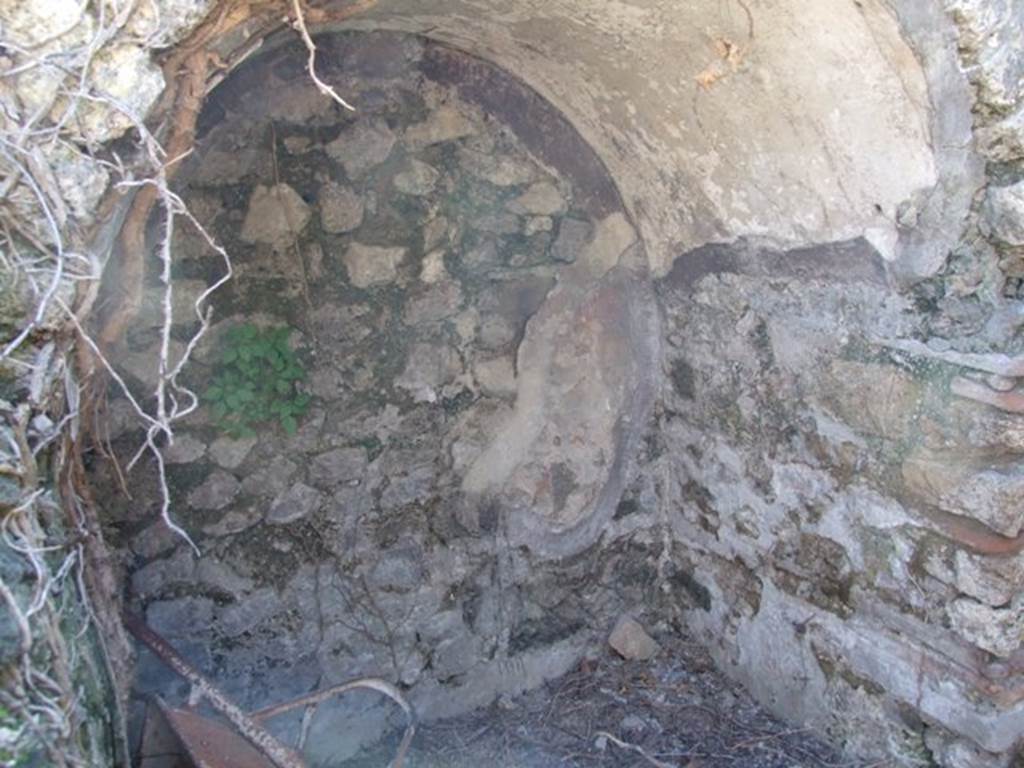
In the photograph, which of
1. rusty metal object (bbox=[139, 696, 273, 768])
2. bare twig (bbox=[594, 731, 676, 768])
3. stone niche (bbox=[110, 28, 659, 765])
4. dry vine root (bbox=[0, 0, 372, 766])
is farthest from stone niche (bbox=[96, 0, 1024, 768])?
dry vine root (bbox=[0, 0, 372, 766])

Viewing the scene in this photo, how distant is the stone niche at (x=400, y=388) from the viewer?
2.57 m

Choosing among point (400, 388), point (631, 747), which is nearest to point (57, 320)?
point (400, 388)

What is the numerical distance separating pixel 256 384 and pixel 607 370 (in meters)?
1.15

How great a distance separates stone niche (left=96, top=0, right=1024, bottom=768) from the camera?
220 cm

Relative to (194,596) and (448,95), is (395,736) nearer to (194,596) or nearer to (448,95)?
(194,596)

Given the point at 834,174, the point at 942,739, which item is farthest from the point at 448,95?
the point at 942,739

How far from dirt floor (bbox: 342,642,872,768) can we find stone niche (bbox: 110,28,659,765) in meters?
0.10

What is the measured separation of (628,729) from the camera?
2.96 m

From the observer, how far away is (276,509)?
273 cm

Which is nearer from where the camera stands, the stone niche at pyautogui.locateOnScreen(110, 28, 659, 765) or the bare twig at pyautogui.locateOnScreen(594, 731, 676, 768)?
the stone niche at pyautogui.locateOnScreen(110, 28, 659, 765)

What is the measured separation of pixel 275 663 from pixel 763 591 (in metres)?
1.48

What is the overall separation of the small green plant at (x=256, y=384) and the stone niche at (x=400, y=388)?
32mm

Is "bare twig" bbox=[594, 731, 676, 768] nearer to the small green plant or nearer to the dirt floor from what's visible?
the dirt floor

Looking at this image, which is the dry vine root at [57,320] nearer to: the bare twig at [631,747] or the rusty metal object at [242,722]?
the rusty metal object at [242,722]
